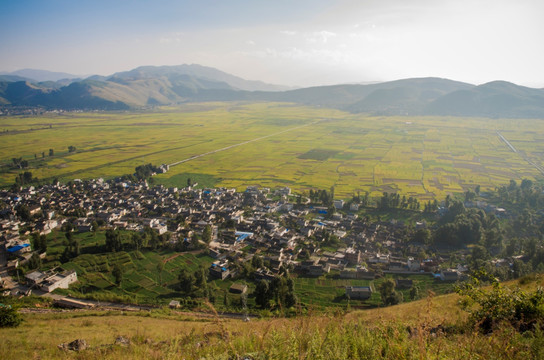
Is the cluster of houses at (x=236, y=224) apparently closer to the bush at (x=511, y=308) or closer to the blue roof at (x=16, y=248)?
the blue roof at (x=16, y=248)

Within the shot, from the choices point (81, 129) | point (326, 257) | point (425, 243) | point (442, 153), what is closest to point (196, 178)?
point (326, 257)

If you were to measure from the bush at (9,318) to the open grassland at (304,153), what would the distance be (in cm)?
2562

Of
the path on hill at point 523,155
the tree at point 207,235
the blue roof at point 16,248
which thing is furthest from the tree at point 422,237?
the path on hill at point 523,155

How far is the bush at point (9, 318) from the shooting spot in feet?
29.8

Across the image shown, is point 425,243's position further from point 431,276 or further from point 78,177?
point 78,177

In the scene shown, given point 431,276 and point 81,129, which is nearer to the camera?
point 431,276

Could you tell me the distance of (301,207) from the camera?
2752 cm

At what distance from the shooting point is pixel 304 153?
2112 inches

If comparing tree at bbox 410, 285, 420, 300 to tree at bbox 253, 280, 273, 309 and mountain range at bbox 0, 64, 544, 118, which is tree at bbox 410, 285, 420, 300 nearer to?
tree at bbox 253, 280, 273, 309

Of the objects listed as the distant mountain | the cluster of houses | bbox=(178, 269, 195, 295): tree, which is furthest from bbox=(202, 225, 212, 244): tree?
the distant mountain

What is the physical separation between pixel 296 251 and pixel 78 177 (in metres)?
32.4

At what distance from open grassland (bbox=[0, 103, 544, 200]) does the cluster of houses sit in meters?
5.78

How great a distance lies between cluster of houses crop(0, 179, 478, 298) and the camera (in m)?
17.9

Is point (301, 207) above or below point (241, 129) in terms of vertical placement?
below
